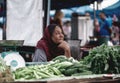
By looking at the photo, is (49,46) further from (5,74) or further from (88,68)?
(5,74)

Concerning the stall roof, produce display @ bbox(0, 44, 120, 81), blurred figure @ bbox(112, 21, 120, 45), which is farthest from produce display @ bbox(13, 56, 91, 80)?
blurred figure @ bbox(112, 21, 120, 45)

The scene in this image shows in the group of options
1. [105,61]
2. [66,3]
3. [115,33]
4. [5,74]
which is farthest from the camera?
[115,33]

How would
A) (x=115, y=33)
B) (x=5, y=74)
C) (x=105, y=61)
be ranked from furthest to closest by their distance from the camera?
(x=115, y=33) < (x=105, y=61) < (x=5, y=74)

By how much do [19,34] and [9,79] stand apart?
5.11m

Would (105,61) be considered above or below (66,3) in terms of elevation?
below

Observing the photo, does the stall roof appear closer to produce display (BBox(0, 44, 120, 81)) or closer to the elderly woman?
the elderly woman

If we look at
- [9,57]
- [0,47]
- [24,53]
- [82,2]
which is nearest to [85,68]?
[9,57]

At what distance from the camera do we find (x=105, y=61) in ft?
17.0

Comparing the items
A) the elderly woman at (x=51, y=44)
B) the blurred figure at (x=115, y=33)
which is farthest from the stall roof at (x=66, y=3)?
the elderly woman at (x=51, y=44)

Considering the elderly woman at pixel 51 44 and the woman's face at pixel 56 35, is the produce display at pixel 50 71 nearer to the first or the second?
the elderly woman at pixel 51 44

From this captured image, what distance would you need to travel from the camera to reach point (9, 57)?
5.92 meters

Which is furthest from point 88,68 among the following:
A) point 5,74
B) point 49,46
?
point 49,46

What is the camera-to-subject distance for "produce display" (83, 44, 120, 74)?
5.16 meters

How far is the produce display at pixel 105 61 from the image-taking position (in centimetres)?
516
